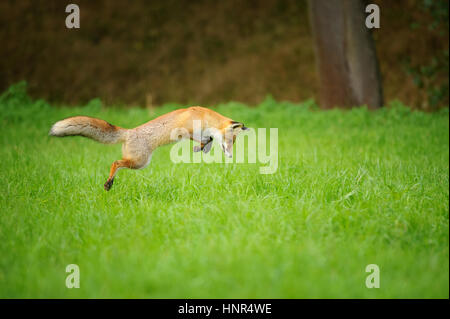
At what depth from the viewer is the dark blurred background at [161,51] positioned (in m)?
16.0

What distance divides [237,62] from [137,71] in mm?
3855

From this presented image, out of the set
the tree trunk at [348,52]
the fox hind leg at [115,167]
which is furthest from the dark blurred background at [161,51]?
the fox hind leg at [115,167]

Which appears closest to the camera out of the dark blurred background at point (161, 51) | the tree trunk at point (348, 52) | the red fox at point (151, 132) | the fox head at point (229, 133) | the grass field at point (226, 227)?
the grass field at point (226, 227)

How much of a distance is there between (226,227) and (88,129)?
1.92m

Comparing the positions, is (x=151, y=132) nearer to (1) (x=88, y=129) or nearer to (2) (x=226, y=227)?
(1) (x=88, y=129)

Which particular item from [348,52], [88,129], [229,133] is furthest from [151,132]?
[348,52]

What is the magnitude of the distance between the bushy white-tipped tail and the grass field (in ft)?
2.11

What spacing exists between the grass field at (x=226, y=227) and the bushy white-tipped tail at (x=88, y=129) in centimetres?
64

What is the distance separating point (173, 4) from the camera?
57.6ft

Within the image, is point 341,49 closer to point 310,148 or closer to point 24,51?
point 310,148

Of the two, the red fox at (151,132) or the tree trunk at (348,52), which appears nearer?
the red fox at (151,132)

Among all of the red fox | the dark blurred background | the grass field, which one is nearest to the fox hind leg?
the red fox

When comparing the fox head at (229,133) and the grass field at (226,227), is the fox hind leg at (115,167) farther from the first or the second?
the fox head at (229,133)

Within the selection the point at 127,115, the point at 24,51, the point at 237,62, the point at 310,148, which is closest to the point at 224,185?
the point at 310,148
